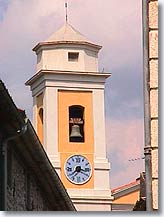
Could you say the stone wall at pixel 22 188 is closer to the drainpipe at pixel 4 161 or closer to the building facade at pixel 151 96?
the drainpipe at pixel 4 161

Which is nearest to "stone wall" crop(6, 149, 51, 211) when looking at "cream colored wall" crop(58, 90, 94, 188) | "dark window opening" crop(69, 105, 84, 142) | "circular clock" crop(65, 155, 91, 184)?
"cream colored wall" crop(58, 90, 94, 188)

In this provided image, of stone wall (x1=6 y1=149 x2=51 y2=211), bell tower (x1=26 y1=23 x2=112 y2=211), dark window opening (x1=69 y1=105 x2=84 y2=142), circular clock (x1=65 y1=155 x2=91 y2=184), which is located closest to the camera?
bell tower (x1=26 y1=23 x2=112 y2=211)

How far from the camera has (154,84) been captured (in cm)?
489

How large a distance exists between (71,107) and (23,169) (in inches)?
187

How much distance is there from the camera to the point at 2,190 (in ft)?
19.9

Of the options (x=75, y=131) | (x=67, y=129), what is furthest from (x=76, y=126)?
(x=67, y=129)

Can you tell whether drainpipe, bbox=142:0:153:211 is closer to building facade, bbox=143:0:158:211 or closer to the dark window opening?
building facade, bbox=143:0:158:211

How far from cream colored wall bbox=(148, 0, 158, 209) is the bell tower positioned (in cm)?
47

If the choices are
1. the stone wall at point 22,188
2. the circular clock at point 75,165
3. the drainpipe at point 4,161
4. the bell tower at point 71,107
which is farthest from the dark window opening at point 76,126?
the drainpipe at point 4,161

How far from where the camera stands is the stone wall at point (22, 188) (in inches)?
263

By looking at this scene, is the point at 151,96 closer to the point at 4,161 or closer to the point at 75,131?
the point at 4,161

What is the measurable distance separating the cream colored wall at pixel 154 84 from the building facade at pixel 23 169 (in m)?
0.81

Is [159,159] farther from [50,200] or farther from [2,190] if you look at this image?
[50,200]

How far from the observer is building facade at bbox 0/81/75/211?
19.4 ft
